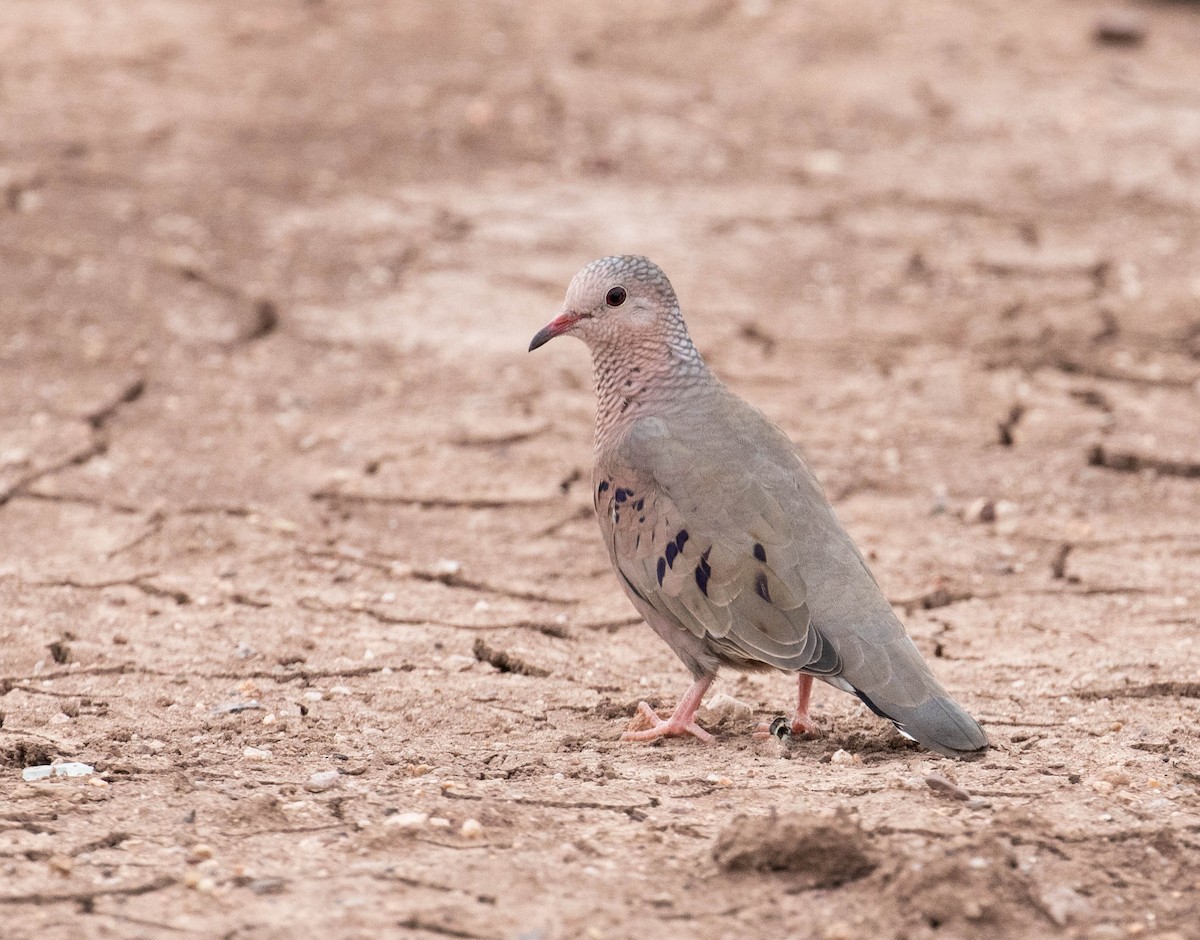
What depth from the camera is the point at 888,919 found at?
2801 millimetres

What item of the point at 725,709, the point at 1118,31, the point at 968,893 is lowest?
the point at 725,709

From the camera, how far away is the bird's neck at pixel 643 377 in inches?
165

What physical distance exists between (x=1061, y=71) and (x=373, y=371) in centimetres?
529

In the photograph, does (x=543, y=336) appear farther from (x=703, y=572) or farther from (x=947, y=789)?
(x=947, y=789)

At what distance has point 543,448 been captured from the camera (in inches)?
232

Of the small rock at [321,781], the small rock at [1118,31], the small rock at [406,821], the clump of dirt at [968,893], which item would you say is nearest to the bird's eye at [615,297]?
the small rock at [321,781]

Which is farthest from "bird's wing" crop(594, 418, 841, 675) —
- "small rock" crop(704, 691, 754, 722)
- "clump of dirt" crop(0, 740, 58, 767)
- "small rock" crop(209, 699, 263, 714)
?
"clump of dirt" crop(0, 740, 58, 767)

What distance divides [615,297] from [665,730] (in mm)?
1152

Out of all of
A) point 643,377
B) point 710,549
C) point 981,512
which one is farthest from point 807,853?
point 981,512

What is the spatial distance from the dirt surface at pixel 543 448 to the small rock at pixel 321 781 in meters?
0.01

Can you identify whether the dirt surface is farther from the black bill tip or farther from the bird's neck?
the black bill tip

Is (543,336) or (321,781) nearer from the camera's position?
(321,781)

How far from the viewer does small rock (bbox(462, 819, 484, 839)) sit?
3139 millimetres

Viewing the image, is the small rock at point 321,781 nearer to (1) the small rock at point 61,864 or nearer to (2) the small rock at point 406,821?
(2) the small rock at point 406,821
